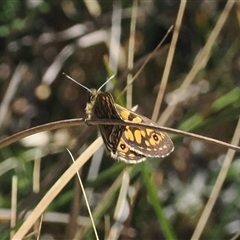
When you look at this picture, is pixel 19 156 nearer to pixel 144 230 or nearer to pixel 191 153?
pixel 144 230

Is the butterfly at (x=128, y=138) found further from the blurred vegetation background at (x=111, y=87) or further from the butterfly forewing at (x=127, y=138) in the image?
the blurred vegetation background at (x=111, y=87)

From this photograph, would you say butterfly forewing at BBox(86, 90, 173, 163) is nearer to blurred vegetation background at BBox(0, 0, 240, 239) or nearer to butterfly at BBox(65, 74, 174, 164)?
butterfly at BBox(65, 74, 174, 164)

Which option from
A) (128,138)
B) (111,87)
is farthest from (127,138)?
(111,87)

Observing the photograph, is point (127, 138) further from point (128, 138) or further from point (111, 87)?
point (111, 87)

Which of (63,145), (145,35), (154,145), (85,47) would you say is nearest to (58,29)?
(85,47)

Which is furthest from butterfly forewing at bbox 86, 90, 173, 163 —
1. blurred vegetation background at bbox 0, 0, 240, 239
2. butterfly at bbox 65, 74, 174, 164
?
blurred vegetation background at bbox 0, 0, 240, 239
